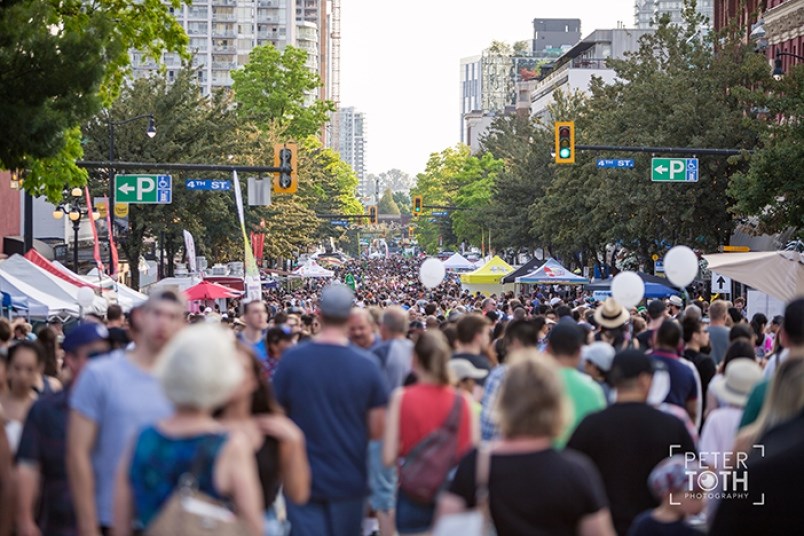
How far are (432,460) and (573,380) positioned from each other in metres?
1.09

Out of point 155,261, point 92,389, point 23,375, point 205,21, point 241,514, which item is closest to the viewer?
point 241,514

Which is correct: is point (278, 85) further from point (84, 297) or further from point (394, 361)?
point (394, 361)

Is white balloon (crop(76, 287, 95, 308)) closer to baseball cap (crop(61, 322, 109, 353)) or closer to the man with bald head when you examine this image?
the man with bald head

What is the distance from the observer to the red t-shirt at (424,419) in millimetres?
7844

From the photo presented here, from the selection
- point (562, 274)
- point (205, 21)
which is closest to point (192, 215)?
point (562, 274)

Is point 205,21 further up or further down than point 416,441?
further up

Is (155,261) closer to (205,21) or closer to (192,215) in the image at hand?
(192,215)

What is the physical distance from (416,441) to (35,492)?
189 centimetres

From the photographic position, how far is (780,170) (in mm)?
34625

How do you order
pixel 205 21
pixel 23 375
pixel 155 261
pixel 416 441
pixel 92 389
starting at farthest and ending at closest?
pixel 205 21, pixel 155 261, pixel 23 375, pixel 416 441, pixel 92 389

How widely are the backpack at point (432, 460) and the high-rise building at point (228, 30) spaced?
157 metres

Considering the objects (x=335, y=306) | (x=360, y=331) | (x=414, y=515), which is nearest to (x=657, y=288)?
(x=360, y=331)

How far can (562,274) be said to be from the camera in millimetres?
44500
